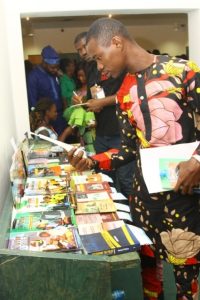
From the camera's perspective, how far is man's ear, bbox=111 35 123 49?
5.46 ft

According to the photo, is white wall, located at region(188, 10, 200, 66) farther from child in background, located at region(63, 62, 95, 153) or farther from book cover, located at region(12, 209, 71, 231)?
book cover, located at region(12, 209, 71, 231)

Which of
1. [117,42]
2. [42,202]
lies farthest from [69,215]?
[117,42]

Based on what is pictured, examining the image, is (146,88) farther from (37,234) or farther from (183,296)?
(183,296)

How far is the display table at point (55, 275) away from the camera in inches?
52.4

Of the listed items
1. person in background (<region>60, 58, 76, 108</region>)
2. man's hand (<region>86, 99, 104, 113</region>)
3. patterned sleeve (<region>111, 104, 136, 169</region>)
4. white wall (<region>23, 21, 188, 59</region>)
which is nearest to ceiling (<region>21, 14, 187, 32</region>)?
white wall (<region>23, 21, 188, 59</region>)

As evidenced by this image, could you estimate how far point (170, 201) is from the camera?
5.60ft

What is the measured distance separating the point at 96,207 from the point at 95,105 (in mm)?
1548

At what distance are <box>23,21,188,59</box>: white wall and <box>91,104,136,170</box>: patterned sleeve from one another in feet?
29.0

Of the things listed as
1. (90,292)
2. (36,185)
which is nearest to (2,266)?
(90,292)

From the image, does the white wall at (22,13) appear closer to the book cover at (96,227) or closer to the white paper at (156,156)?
the book cover at (96,227)

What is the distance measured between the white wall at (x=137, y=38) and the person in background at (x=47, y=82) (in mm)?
6110

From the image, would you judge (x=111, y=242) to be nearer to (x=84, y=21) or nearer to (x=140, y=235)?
(x=140, y=235)

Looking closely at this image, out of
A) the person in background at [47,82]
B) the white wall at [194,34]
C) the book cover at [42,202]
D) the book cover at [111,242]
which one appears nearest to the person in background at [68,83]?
the person in background at [47,82]

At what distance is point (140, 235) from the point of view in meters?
1.71
